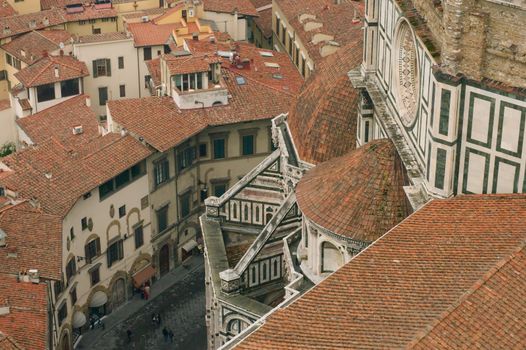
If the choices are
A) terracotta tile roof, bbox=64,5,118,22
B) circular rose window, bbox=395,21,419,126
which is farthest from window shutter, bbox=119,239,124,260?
terracotta tile roof, bbox=64,5,118,22

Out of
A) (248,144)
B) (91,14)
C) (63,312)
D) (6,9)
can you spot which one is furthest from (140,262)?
(6,9)

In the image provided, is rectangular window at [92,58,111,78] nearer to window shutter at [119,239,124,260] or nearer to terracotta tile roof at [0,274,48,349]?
window shutter at [119,239,124,260]

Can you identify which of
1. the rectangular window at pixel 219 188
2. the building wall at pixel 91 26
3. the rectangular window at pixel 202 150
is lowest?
the rectangular window at pixel 219 188

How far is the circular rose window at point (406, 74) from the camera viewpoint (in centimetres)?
3969

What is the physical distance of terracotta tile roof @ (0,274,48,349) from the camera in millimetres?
45156

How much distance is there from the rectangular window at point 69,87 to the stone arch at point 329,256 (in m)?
34.8

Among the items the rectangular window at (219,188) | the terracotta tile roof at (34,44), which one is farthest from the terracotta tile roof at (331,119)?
the terracotta tile roof at (34,44)

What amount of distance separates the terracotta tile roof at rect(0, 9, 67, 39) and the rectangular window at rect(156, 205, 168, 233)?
2313cm

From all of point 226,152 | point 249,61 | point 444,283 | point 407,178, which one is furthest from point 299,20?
point 444,283

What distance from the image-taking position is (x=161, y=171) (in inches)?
2493

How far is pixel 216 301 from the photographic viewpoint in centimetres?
4866

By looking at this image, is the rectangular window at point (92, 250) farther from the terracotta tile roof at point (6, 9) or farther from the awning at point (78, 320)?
the terracotta tile roof at point (6, 9)

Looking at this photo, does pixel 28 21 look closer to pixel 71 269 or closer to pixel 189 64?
pixel 189 64

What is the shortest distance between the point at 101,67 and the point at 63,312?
83.0 feet
